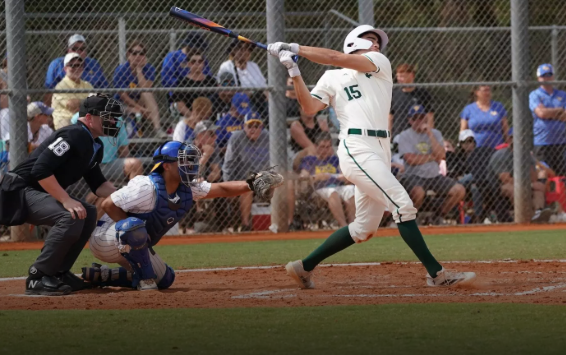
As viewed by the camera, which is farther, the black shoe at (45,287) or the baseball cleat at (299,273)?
the baseball cleat at (299,273)

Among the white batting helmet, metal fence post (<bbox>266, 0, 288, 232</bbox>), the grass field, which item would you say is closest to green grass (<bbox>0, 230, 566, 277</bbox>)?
metal fence post (<bbox>266, 0, 288, 232</bbox>)

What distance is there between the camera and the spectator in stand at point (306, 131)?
12039 millimetres

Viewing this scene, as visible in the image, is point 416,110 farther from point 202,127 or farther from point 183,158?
point 183,158

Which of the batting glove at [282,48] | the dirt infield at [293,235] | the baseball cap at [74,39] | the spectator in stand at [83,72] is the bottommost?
the dirt infield at [293,235]

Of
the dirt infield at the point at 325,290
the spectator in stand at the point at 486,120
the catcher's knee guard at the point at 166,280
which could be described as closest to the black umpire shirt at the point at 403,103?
the spectator in stand at the point at 486,120

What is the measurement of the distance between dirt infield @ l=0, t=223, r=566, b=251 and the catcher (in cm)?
396

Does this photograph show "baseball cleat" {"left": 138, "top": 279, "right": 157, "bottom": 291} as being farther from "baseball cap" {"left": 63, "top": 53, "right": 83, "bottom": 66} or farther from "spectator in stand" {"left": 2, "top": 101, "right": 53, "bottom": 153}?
"baseball cap" {"left": 63, "top": 53, "right": 83, "bottom": 66}

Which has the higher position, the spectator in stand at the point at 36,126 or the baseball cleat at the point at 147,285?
the baseball cleat at the point at 147,285

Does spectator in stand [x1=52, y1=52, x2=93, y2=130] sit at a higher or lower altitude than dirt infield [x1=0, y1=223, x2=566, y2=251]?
higher

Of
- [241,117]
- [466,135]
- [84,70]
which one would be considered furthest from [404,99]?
[84,70]

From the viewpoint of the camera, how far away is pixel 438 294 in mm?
6121

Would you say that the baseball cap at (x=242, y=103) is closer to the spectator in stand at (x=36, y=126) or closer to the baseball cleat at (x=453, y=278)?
the spectator in stand at (x=36, y=126)

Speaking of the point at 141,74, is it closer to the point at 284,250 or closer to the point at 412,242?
the point at 284,250

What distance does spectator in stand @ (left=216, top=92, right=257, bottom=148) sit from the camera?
1189 centimetres
